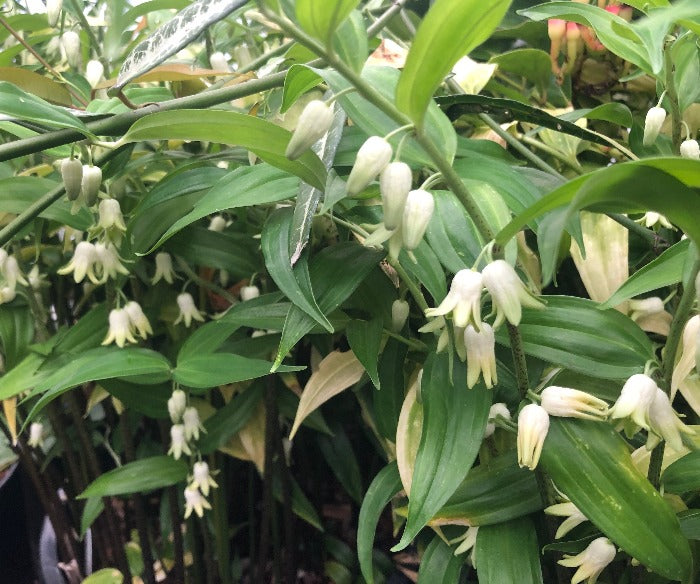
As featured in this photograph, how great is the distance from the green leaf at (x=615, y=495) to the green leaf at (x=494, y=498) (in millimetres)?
102

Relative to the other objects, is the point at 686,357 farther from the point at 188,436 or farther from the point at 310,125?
the point at 188,436

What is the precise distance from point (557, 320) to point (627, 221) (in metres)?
0.24

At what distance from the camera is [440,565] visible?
62 cm

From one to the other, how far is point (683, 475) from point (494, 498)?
154mm

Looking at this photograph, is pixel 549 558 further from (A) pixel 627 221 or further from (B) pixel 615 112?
(B) pixel 615 112

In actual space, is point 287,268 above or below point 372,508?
above

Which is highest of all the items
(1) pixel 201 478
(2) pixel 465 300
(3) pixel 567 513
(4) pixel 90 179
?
(4) pixel 90 179

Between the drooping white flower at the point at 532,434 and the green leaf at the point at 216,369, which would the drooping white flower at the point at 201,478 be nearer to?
the green leaf at the point at 216,369

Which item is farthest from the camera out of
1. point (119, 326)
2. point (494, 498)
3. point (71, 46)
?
point (71, 46)

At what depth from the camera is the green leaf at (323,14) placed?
0.33m

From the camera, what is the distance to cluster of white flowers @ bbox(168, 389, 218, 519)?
2.51 feet

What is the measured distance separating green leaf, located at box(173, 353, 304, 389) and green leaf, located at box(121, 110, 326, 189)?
259 millimetres

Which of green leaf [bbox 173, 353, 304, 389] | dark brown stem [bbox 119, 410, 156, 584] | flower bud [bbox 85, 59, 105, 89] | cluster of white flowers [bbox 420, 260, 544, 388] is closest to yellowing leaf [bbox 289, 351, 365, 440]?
green leaf [bbox 173, 353, 304, 389]

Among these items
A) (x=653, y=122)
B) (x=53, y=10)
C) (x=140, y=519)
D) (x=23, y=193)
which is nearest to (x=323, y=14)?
(x=653, y=122)
